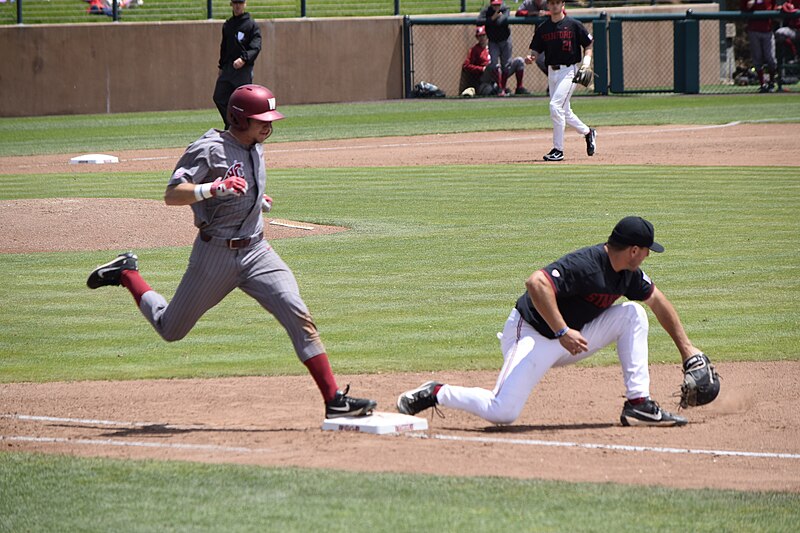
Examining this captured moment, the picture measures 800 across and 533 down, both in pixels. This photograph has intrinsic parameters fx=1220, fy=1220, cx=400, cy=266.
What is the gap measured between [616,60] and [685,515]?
1055 inches

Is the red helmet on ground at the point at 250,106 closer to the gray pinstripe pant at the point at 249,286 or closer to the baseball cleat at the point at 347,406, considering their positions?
the gray pinstripe pant at the point at 249,286

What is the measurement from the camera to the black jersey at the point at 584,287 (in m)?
6.29

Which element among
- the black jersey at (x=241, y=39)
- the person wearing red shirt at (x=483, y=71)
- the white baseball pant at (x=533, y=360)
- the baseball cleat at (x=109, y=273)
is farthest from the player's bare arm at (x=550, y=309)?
the person wearing red shirt at (x=483, y=71)

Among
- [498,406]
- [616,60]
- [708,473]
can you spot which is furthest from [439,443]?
[616,60]

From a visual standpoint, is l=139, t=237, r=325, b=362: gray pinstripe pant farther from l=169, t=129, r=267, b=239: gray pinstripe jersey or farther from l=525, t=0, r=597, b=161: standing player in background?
l=525, t=0, r=597, b=161: standing player in background

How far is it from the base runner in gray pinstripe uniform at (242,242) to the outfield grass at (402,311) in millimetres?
877

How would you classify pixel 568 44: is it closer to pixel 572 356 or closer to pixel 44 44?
pixel 572 356

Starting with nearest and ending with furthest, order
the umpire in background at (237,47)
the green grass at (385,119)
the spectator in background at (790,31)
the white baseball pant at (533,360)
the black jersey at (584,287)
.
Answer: the black jersey at (584,287)
the white baseball pant at (533,360)
the umpire in background at (237,47)
the green grass at (385,119)
the spectator in background at (790,31)

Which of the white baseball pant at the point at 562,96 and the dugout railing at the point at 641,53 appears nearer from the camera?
the white baseball pant at the point at 562,96

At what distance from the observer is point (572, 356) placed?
650 centimetres

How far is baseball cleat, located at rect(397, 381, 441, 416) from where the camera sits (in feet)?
21.5

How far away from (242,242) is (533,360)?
164 centimetres

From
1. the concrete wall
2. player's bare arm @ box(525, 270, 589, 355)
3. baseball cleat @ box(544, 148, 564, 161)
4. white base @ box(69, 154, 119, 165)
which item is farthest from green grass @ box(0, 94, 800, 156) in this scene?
player's bare arm @ box(525, 270, 589, 355)

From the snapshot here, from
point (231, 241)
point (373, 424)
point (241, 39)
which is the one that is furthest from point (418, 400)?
point (241, 39)
